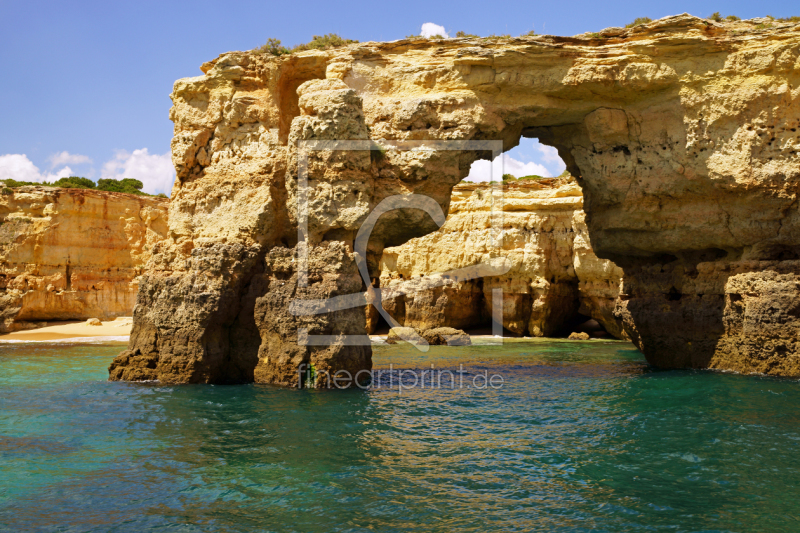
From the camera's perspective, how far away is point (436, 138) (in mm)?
15047

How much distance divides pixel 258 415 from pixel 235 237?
198 inches

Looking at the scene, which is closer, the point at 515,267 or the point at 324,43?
the point at 324,43

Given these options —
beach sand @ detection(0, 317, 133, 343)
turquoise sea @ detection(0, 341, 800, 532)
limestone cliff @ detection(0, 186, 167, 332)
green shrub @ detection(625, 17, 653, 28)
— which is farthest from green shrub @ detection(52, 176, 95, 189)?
green shrub @ detection(625, 17, 653, 28)

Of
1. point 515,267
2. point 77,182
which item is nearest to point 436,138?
point 515,267

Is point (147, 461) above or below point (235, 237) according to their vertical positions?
below

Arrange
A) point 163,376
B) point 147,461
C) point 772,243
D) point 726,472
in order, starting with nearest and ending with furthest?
point 726,472, point 147,461, point 163,376, point 772,243

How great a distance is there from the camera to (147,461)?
28.0 feet

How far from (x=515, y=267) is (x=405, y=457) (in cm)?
2305

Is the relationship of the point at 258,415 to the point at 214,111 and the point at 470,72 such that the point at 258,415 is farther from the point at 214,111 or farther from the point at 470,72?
the point at 470,72

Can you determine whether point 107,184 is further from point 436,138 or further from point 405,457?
point 405,457

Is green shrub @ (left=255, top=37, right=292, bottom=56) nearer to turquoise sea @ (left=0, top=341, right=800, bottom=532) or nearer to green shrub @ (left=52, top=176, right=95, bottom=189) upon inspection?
turquoise sea @ (left=0, top=341, right=800, bottom=532)

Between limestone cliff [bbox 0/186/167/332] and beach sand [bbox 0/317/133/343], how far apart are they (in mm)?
1268

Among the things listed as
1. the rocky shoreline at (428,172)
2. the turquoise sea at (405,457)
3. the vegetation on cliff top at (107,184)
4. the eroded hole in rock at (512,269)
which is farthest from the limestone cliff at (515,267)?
the vegetation on cliff top at (107,184)

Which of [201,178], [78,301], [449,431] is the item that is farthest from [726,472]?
[78,301]
